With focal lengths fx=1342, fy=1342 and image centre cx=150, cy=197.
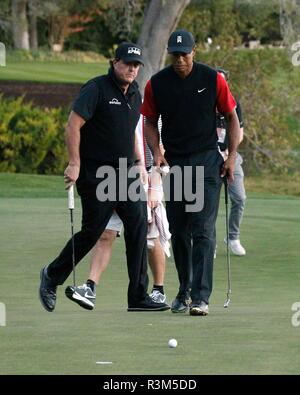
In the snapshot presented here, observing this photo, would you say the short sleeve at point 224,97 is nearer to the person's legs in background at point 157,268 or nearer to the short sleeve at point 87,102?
the short sleeve at point 87,102

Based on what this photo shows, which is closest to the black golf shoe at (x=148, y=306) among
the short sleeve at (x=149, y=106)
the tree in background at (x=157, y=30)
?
the short sleeve at (x=149, y=106)

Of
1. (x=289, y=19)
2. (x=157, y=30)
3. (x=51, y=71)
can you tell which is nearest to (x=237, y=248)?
(x=157, y=30)

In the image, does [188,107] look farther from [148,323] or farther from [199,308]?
[148,323]

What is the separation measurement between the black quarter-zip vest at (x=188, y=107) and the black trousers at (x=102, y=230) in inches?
21.3

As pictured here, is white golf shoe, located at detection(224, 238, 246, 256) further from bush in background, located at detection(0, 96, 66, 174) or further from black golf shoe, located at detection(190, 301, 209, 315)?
bush in background, located at detection(0, 96, 66, 174)

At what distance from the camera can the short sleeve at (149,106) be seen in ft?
34.9

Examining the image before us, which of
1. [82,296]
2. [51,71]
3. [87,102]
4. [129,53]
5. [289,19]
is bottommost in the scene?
[51,71]

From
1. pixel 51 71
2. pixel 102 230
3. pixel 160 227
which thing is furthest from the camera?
pixel 51 71

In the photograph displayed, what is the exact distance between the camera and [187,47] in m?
10.3

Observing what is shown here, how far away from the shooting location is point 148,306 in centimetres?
1078

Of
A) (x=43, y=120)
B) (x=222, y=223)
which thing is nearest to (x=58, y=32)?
(x=43, y=120)

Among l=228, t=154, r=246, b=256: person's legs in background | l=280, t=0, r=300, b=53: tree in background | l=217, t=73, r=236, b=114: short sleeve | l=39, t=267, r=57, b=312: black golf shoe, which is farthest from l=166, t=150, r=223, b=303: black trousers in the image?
l=280, t=0, r=300, b=53: tree in background

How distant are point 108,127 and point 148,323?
5.61 ft
